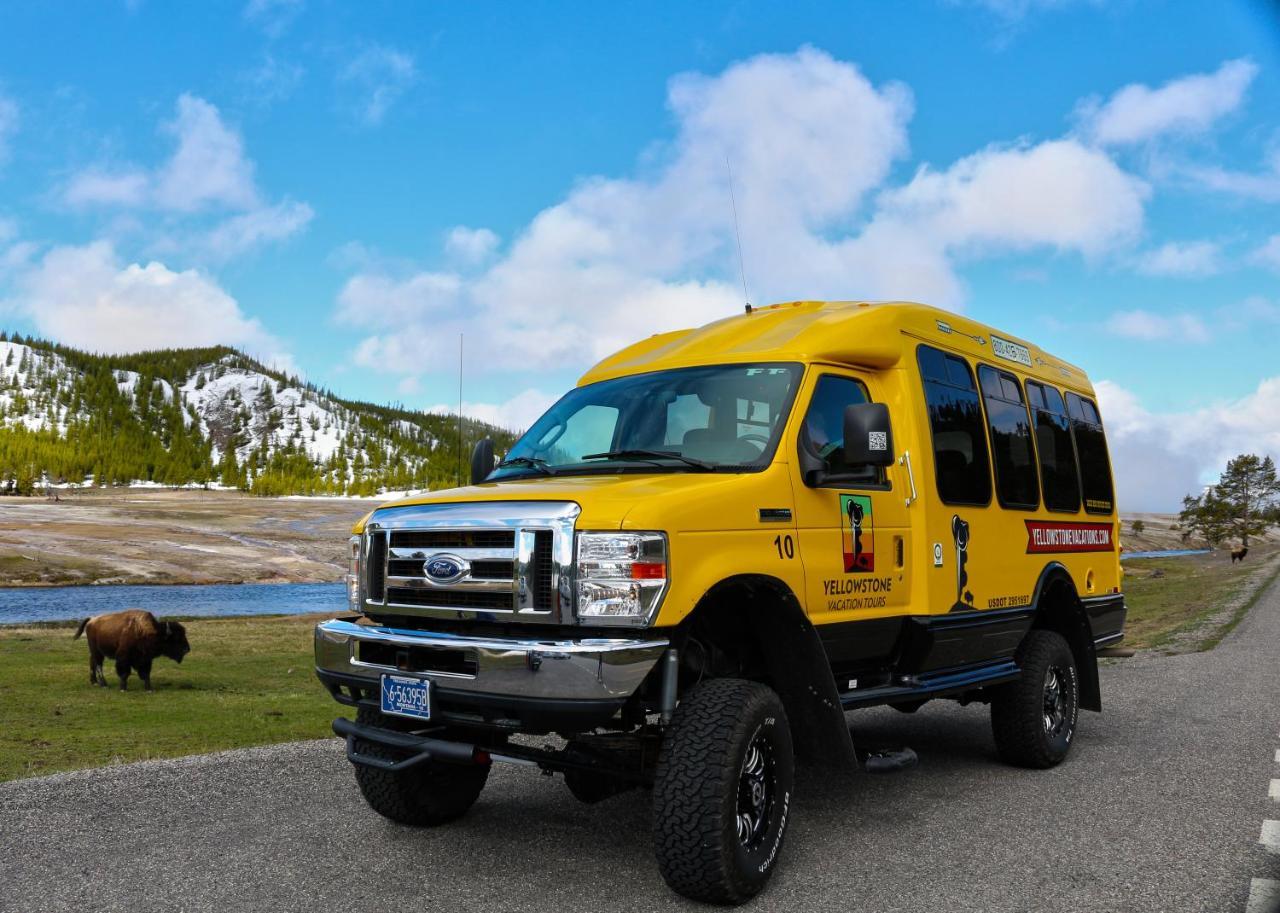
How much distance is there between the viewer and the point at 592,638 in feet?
14.8

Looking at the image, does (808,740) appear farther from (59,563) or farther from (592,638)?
(59,563)

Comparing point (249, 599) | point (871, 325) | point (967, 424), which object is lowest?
point (249, 599)

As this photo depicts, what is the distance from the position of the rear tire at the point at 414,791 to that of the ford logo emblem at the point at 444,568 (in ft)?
Result: 3.34

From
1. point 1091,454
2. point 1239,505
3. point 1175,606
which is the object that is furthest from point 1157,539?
point 1091,454

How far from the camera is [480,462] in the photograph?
6711 mm

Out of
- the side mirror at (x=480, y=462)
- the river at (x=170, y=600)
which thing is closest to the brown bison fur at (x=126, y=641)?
the side mirror at (x=480, y=462)

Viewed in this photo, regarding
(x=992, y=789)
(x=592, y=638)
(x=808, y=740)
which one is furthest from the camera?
(x=992, y=789)

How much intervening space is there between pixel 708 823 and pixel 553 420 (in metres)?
2.89

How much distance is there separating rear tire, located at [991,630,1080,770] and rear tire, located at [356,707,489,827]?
3931mm

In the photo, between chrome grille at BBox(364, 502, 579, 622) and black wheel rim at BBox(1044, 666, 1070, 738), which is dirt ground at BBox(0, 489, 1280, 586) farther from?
chrome grille at BBox(364, 502, 579, 622)

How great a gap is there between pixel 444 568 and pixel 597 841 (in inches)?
75.9

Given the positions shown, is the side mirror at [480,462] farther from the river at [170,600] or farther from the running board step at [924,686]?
the river at [170,600]

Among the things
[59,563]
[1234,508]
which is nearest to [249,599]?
[59,563]

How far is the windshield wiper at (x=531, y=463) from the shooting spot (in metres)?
5.84
